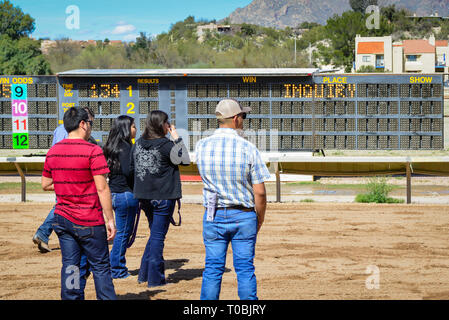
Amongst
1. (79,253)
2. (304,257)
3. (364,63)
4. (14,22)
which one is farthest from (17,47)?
(79,253)

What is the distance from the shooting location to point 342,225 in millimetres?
10812

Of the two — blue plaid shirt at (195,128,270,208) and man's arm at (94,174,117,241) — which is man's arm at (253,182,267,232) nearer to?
blue plaid shirt at (195,128,270,208)

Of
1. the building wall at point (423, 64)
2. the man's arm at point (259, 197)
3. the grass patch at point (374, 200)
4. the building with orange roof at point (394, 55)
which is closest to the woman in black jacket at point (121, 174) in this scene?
the man's arm at point (259, 197)

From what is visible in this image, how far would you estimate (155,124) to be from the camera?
657cm

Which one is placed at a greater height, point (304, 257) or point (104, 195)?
point (104, 195)

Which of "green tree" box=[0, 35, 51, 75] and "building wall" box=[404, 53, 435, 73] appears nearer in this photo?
"green tree" box=[0, 35, 51, 75]

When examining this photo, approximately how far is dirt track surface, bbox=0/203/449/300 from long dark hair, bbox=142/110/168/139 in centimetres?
162

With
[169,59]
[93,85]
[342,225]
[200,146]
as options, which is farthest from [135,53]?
[200,146]

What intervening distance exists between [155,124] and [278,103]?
1136 centimetres

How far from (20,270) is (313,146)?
11061 millimetres

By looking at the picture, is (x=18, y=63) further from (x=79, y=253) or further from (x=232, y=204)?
(x=232, y=204)

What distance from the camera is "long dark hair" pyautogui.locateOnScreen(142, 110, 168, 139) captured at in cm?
655

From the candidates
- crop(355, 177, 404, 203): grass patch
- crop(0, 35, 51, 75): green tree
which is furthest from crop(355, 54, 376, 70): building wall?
crop(355, 177, 404, 203): grass patch

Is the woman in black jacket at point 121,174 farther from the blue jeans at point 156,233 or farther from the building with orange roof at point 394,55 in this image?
the building with orange roof at point 394,55
